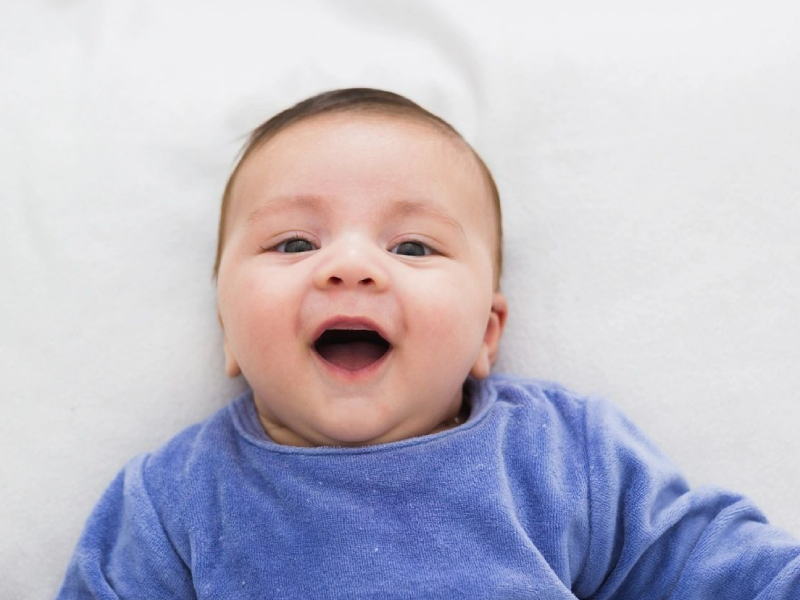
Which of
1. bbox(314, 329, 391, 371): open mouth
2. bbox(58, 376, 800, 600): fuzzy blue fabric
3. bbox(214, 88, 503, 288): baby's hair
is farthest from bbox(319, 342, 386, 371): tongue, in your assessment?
bbox(214, 88, 503, 288): baby's hair

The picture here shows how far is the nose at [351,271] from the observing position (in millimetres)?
1171

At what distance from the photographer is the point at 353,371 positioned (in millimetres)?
1212

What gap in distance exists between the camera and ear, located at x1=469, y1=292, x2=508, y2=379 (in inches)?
55.9

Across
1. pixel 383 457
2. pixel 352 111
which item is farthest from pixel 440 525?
pixel 352 111

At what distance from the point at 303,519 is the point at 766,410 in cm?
76

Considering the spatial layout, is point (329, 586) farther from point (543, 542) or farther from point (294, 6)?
point (294, 6)

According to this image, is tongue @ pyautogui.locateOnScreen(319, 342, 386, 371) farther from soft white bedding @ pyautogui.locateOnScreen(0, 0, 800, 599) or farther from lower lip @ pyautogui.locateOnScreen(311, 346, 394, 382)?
soft white bedding @ pyautogui.locateOnScreen(0, 0, 800, 599)

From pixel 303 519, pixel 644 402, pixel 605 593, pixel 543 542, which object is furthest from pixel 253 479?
pixel 644 402

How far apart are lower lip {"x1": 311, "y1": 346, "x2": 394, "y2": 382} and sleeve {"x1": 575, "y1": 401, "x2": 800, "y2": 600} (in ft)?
1.13

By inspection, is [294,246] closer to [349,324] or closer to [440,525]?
[349,324]

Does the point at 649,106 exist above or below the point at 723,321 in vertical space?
above

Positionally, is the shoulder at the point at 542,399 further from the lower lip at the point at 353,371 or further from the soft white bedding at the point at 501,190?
the lower lip at the point at 353,371

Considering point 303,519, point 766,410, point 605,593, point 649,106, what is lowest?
point 605,593

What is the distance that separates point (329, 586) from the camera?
1178 mm
